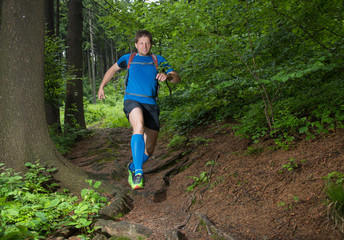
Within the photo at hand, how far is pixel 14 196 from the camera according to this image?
3.05 m

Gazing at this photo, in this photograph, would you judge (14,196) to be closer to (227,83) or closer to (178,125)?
(227,83)

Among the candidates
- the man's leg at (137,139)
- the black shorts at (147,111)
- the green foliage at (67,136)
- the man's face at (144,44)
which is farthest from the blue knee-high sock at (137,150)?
the green foliage at (67,136)

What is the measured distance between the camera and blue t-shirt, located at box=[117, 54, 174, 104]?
13.9 feet

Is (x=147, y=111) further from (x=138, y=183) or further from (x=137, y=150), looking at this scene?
(x=138, y=183)

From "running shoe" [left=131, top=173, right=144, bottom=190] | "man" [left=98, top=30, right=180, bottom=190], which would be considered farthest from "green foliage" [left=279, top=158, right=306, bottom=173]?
"man" [left=98, top=30, right=180, bottom=190]

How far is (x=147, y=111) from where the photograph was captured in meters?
4.29

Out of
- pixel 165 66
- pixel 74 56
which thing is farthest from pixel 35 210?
pixel 74 56

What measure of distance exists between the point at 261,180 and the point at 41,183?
3.20 m

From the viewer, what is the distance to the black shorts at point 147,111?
4.12 m

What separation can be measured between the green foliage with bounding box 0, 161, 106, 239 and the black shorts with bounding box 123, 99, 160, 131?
1.43 m

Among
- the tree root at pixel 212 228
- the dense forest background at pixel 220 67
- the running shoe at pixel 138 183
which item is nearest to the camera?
the tree root at pixel 212 228

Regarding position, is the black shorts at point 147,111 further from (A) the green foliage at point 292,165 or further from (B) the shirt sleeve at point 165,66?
(A) the green foliage at point 292,165

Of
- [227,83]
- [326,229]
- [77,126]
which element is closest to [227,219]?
[326,229]

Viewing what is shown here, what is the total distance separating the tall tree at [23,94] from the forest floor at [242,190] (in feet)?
4.90
